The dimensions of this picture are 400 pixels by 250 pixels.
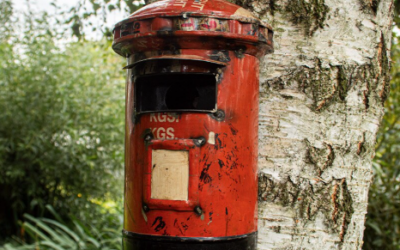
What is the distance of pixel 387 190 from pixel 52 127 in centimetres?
366

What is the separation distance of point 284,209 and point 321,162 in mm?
238

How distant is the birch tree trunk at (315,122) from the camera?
1688mm

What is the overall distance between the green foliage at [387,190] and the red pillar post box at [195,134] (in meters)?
2.45

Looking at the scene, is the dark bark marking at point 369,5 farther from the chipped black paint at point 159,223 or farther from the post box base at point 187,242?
the chipped black paint at point 159,223

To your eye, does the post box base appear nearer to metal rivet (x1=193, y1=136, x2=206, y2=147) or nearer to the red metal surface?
the red metal surface

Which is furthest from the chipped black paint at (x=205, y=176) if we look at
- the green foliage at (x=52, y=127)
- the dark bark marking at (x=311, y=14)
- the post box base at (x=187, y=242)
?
the green foliage at (x=52, y=127)

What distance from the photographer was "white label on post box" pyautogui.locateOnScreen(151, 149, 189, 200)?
1.43 meters

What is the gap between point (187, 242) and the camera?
4.73ft

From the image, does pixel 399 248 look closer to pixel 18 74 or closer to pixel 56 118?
pixel 56 118

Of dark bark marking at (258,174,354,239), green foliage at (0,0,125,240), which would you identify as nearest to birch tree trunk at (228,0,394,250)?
Result: dark bark marking at (258,174,354,239)

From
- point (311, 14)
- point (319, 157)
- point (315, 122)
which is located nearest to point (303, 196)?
point (319, 157)

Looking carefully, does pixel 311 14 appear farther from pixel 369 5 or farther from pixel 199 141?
pixel 199 141

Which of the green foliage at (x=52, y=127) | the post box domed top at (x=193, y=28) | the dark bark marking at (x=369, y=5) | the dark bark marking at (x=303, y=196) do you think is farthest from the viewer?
the green foliage at (x=52, y=127)

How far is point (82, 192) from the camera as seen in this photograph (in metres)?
5.27
